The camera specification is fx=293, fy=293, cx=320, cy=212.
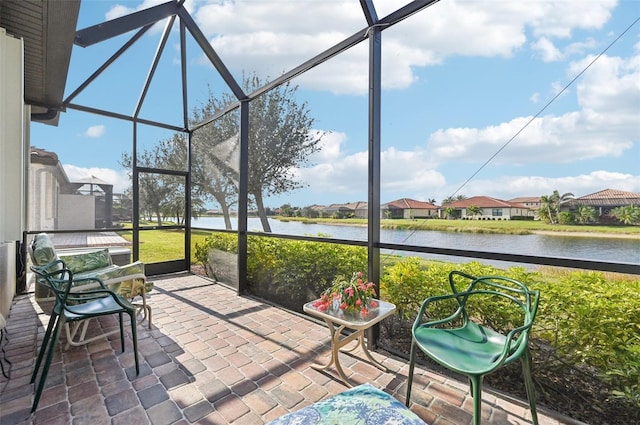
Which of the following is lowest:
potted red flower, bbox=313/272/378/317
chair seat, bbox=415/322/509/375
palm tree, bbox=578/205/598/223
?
chair seat, bbox=415/322/509/375

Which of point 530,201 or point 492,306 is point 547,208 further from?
point 492,306

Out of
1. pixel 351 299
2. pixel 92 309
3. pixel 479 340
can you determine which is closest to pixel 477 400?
pixel 479 340

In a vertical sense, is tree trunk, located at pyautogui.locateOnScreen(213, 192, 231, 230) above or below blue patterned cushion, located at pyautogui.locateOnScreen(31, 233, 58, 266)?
above

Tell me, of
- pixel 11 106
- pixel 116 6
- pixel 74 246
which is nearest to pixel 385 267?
pixel 11 106

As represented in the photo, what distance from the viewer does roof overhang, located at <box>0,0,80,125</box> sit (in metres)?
2.36

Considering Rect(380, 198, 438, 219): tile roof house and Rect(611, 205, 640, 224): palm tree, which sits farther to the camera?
Rect(380, 198, 438, 219): tile roof house

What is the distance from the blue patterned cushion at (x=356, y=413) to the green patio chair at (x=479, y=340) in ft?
1.46

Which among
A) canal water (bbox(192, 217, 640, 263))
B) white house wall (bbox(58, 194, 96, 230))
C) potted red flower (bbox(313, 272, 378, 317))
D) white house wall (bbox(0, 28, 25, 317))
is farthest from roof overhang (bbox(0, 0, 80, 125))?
canal water (bbox(192, 217, 640, 263))

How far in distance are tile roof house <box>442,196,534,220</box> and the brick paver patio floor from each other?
1.31 metres

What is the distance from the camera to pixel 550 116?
6.70ft

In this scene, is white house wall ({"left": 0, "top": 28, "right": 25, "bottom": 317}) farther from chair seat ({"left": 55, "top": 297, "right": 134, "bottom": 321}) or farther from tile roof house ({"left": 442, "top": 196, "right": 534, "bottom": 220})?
tile roof house ({"left": 442, "top": 196, "right": 534, "bottom": 220})

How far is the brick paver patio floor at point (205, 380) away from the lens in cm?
190

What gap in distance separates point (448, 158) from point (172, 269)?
5568 mm

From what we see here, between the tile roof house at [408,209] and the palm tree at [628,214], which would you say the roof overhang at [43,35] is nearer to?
the tile roof house at [408,209]
